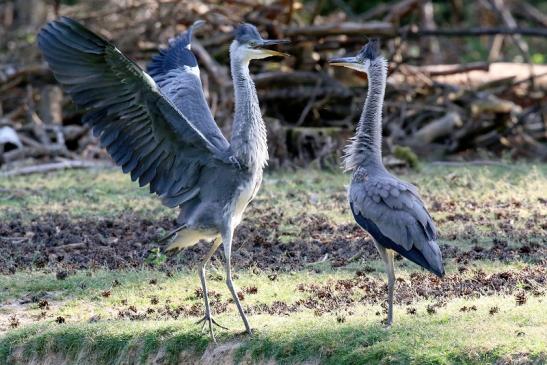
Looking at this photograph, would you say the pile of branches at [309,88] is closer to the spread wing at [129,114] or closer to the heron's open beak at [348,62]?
the heron's open beak at [348,62]

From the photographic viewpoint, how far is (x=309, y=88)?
600 inches

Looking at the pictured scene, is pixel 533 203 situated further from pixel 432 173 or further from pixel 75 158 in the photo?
pixel 75 158

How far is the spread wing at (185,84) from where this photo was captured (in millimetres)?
7531

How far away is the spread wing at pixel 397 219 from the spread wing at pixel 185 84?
113 cm

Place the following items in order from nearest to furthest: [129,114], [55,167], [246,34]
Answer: [129,114] → [246,34] → [55,167]

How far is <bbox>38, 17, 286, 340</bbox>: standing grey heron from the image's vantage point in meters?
6.62

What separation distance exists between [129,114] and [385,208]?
180cm

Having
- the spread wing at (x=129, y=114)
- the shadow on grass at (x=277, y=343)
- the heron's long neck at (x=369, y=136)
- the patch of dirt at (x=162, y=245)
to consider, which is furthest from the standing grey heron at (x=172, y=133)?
the patch of dirt at (x=162, y=245)

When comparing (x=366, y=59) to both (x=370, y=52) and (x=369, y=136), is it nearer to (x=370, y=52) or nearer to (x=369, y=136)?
(x=370, y=52)

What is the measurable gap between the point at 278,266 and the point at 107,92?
8.86 feet

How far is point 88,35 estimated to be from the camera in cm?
648

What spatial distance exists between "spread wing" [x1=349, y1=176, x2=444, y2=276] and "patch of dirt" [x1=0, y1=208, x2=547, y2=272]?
2.09 metres

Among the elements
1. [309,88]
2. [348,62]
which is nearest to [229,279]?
[348,62]

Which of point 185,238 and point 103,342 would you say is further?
point 185,238
